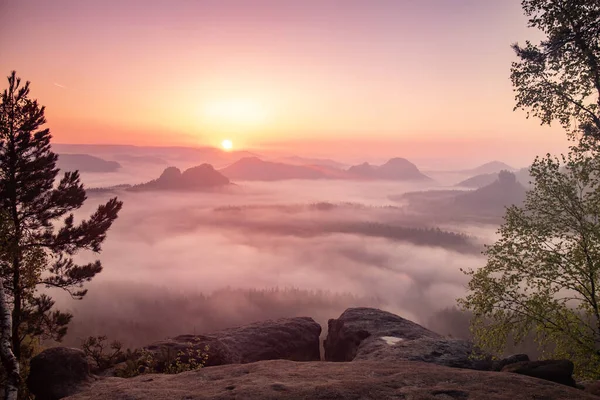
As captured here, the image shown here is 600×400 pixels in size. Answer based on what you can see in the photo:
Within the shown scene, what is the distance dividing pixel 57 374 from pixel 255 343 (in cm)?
2117

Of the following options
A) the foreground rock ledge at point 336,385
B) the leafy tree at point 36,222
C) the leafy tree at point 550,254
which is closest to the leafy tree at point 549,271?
the leafy tree at point 550,254

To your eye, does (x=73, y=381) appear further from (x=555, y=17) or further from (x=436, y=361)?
(x=555, y=17)

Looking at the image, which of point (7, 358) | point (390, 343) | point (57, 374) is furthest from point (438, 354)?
point (7, 358)

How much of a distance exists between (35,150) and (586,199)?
42338 mm

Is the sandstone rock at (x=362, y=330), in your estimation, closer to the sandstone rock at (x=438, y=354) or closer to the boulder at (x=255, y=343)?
the boulder at (x=255, y=343)

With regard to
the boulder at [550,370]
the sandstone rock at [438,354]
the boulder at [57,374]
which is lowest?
the sandstone rock at [438,354]

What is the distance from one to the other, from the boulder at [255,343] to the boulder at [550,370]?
19.9 metres

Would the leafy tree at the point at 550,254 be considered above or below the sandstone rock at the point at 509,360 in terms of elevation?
above

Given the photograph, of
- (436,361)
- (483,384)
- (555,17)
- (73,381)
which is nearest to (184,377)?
(73,381)

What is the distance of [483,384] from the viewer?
15.0 m

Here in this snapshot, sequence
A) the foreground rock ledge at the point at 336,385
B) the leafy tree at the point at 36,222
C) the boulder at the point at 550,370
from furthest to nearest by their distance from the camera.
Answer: the leafy tree at the point at 36,222, the boulder at the point at 550,370, the foreground rock ledge at the point at 336,385

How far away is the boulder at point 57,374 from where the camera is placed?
19.0 m

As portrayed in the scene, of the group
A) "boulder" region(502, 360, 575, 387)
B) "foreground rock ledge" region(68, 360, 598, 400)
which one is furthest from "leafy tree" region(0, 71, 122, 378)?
"boulder" region(502, 360, 575, 387)

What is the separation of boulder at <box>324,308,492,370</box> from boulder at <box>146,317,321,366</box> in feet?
11.8
